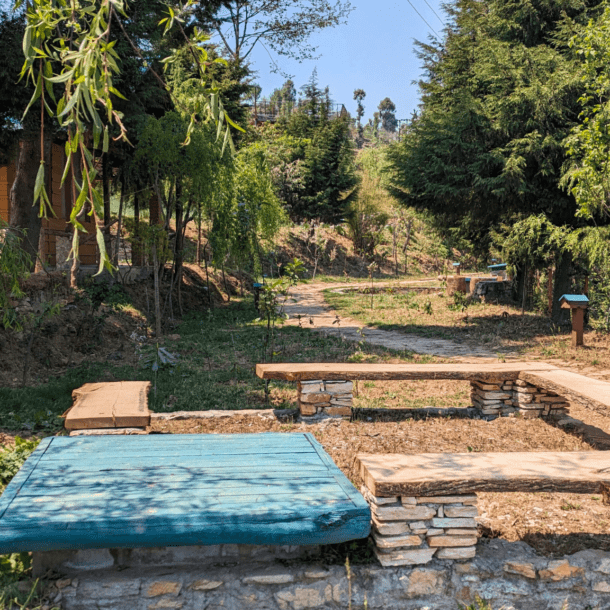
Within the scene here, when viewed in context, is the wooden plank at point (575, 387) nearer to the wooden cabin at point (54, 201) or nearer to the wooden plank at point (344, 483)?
the wooden plank at point (344, 483)

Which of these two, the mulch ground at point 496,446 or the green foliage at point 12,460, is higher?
the green foliage at point 12,460

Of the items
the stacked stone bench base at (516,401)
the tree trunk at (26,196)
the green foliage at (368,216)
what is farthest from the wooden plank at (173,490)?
the green foliage at (368,216)

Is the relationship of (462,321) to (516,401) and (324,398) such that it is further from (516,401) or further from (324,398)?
(324,398)

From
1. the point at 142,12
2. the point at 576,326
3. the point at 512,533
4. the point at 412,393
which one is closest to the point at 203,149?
the point at 142,12

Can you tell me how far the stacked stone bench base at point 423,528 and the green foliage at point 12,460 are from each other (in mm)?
2636

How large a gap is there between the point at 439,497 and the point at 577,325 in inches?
372

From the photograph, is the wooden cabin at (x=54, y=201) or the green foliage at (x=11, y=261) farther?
the wooden cabin at (x=54, y=201)

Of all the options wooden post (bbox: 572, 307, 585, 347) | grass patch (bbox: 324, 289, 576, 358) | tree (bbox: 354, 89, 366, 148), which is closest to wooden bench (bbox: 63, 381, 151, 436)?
grass patch (bbox: 324, 289, 576, 358)

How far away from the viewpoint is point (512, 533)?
13.9 ft

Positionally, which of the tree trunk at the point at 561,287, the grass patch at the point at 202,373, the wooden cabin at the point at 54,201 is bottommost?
the grass patch at the point at 202,373

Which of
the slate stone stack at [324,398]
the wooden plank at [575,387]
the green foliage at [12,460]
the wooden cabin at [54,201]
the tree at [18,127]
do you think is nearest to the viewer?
the green foliage at [12,460]

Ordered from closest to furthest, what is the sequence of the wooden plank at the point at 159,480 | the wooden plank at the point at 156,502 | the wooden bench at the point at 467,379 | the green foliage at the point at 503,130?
the wooden plank at the point at 156,502 → the wooden plank at the point at 159,480 → the wooden bench at the point at 467,379 → the green foliage at the point at 503,130

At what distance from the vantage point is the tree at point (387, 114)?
379ft

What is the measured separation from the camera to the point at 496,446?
6.09 m
